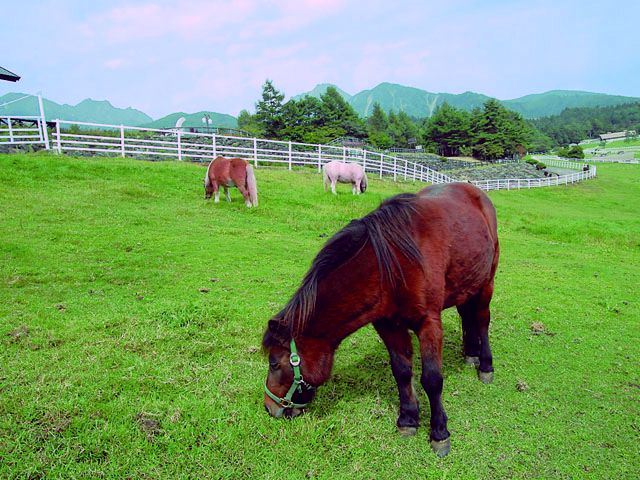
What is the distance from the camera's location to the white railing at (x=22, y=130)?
46.0 ft

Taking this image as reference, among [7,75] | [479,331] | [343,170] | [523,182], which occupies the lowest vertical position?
[523,182]

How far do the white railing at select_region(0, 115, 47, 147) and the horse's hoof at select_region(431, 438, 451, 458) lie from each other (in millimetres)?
16533

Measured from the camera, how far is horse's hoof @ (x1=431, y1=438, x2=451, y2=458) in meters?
2.98

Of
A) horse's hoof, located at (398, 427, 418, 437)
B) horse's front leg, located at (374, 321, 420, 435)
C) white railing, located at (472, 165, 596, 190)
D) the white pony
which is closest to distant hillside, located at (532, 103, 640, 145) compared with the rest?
white railing, located at (472, 165, 596, 190)

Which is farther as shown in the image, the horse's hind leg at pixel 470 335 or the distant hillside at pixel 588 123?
the distant hillside at pixel 588 123

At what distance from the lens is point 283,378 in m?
2.92

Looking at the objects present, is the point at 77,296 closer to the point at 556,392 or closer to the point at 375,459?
the point at 375,459

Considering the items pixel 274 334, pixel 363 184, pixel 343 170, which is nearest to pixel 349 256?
pixel 274 334

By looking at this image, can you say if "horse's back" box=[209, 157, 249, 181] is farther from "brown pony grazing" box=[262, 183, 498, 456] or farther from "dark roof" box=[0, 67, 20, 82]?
"dark roof" box=[0, 67, 20, 82]

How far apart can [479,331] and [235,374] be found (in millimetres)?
2574

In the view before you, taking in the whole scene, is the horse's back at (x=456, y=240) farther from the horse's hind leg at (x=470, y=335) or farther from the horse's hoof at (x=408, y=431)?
the horse's hoof at (x=408, y=431)

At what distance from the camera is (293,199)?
45.1ft

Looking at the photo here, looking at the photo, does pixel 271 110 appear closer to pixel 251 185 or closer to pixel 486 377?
pixel 251 185

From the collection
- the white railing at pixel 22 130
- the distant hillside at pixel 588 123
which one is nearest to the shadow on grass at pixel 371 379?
the white railing at pixel 22 130
